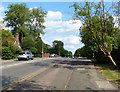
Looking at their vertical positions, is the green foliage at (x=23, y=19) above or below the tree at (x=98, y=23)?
above

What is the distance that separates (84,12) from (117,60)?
7.10m

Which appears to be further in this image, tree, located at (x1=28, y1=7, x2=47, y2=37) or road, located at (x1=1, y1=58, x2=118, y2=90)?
tree, located at (x1=28, y1=7, x2=47, y2=37)

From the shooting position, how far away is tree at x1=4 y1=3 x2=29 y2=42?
228ft

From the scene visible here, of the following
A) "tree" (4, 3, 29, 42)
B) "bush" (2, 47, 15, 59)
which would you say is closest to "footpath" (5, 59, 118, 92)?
"bush" (2, 47, 15, 59)

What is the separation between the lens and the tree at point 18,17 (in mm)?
69438

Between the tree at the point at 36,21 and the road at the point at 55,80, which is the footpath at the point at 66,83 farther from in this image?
the tree at the point at 36,21

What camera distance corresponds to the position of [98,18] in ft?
61.7

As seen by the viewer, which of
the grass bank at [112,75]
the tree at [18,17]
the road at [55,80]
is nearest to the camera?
the road at [55,80]

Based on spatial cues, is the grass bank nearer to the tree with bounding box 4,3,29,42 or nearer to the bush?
the bush

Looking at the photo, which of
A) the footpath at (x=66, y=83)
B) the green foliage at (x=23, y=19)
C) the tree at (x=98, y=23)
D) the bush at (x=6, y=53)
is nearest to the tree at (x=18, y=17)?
the green foliage at (x=23, y=19)

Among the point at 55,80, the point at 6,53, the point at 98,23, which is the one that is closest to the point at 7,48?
the point at 6,53

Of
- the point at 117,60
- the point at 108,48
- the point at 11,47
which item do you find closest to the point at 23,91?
the point at 108,48

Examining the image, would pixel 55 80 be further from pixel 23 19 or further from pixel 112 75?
pixel 23 19

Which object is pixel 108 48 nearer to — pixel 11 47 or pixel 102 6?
pixel 102 6
